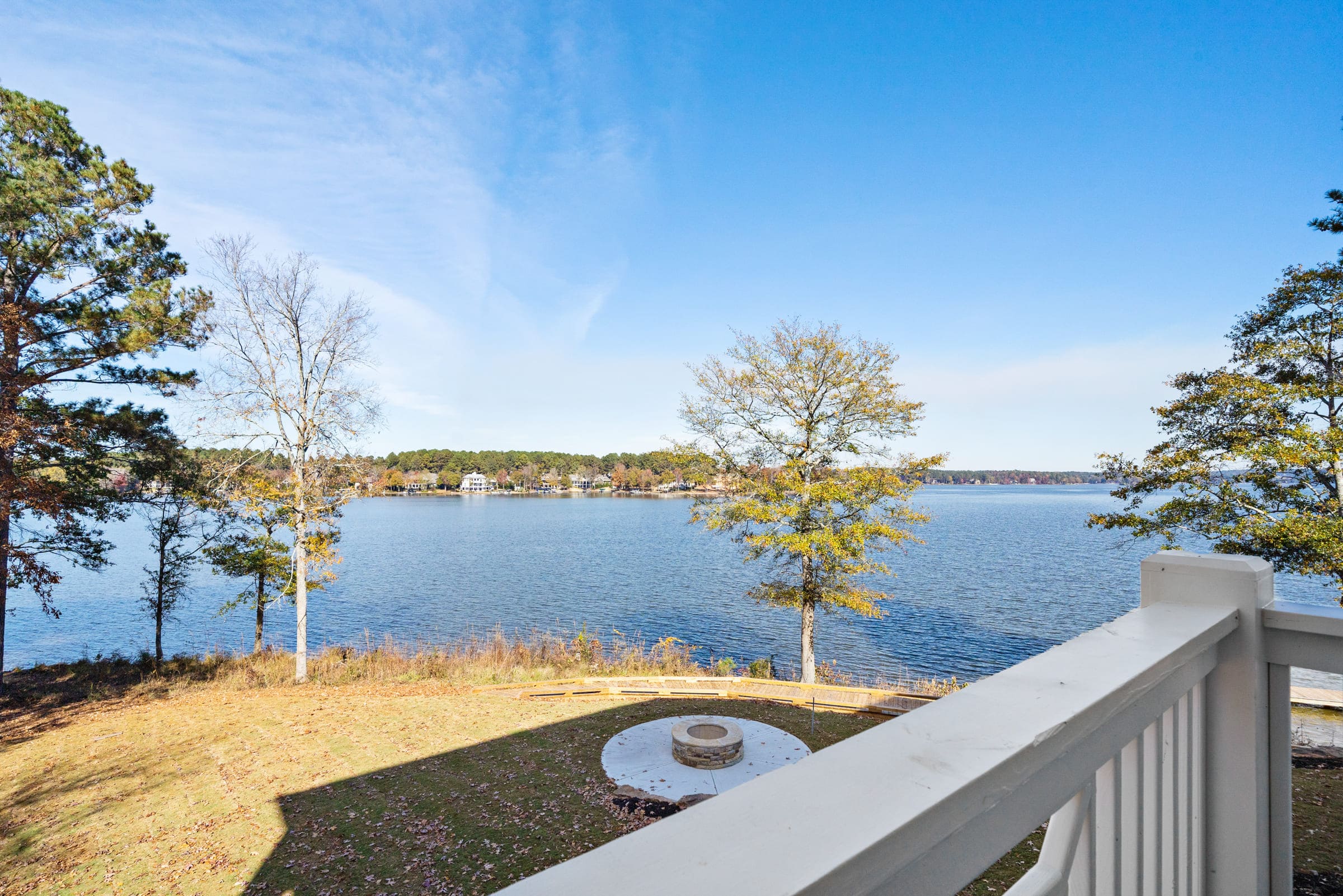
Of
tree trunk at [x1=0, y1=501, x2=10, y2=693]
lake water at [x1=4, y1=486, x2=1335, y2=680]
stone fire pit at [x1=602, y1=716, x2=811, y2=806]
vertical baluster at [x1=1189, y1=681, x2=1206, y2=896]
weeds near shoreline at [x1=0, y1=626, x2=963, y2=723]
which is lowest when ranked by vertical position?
lake water at [x1=4, y1=486, x2=1335, y2=680]

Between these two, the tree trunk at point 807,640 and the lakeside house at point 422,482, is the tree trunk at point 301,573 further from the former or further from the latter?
the lakeside house at point 422,482

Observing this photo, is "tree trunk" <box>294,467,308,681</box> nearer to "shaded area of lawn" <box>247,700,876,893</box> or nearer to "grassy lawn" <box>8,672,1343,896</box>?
"grassy lawn" <box>8,672,1343,896</box>

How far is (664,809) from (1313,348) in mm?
13588

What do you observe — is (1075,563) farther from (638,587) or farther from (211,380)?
(211,380)

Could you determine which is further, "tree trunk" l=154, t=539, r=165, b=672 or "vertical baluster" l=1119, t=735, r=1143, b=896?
"tree trunk" l=154, t=539, r=165, b=672

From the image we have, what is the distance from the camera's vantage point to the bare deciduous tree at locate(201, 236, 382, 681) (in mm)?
13016

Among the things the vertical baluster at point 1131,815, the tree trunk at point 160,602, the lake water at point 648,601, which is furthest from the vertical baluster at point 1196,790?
the tree trunk at point 160,602

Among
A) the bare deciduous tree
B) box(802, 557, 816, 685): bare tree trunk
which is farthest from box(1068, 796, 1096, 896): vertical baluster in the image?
the bare deciduous tree

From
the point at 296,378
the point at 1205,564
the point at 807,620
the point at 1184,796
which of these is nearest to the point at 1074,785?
the point at 1184,796

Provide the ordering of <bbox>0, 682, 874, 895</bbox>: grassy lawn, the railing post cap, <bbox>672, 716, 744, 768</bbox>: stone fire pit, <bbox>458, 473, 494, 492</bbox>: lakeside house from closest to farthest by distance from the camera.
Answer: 1. the railing post cap
2. <bbox>0, 682, 874, 895</bbox>: grassy lawn
3. <bbox>672, 716, 744, 768</bbox>: stone fire pit
4. <bbox>458, 473, 494, 492</bbox>: lakeside house

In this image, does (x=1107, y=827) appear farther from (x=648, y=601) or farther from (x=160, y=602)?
(x=648, y=601)

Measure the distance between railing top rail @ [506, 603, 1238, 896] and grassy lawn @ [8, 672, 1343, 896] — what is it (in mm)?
5348

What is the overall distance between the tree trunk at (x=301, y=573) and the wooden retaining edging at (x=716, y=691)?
15.4ft

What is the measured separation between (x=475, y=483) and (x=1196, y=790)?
111 m
